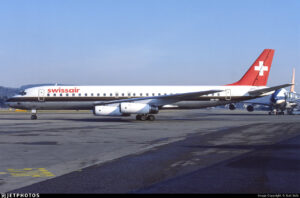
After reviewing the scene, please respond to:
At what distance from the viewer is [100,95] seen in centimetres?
3148

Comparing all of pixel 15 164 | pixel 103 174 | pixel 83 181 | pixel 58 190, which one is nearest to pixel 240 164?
pixel 103 174

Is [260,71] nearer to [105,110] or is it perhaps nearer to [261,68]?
[261,68]

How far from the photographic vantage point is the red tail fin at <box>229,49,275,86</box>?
32.7 m

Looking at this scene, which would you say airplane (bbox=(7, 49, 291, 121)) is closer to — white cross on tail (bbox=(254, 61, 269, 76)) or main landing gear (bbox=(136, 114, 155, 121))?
main landing gear (bbox=(136, 114, 155, 121))

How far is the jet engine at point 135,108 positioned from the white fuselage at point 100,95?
2.99 metres

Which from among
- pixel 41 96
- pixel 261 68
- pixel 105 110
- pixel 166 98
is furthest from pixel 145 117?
pixel 261 68

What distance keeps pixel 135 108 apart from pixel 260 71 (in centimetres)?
1389

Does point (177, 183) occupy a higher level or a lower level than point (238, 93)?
lower

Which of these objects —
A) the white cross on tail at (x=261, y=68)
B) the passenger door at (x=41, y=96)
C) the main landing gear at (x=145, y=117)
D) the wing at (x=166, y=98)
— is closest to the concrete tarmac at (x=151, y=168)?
the wing at (x=166, y=98)

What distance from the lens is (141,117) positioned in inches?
1188

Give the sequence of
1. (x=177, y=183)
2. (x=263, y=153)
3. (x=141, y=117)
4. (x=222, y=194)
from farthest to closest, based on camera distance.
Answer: (x=141, y=117) → (x=263, y=153) → (x=177, y=183) → (x=222, y=194)

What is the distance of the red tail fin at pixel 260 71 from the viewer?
107ft

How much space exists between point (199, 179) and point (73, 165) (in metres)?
3.53

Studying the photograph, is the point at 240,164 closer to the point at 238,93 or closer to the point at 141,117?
the point at 141,117
